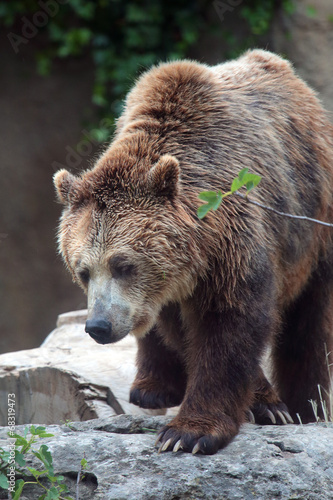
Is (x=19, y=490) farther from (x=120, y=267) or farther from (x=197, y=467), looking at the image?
(x=120, y=267)

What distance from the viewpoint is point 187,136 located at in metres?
4.14

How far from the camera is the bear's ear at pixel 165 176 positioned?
3.81 meters

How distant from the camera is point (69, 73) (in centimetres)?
977

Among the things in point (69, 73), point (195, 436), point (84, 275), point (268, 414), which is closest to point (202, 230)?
point (84, 275)

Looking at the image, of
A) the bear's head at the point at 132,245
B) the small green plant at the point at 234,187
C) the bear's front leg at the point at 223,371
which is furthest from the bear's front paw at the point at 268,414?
the small green plant at the point at 234,187

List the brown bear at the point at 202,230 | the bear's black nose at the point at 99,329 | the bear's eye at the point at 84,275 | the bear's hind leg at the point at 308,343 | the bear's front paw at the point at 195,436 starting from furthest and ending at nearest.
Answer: the bear's hind leg at the point at 308,343 < the bear's eye at the point at 84,275 < the brown bear at the point at 202,230 < the bear's black nose at the point at 99,329 < the bear's front paw at the point at 195,436

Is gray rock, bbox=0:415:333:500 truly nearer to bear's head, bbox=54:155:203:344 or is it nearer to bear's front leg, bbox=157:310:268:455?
bear's front leg, bbox=157:310:268:455

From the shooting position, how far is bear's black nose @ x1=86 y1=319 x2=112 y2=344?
12.2 ft

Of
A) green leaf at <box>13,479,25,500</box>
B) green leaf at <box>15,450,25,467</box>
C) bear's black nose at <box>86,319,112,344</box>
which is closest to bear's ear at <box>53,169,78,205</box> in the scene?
bear's black nose at <box>86,319,112,344</box>

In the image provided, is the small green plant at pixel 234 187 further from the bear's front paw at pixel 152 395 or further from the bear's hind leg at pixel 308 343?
the bear's front paw at pixel 152 395

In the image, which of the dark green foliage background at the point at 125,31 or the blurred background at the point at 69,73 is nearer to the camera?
the blurred background at the point at 69,73

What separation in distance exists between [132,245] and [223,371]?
0.87 metres

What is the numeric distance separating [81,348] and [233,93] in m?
2.73

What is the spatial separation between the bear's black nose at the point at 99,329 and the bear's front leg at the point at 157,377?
130 cm
